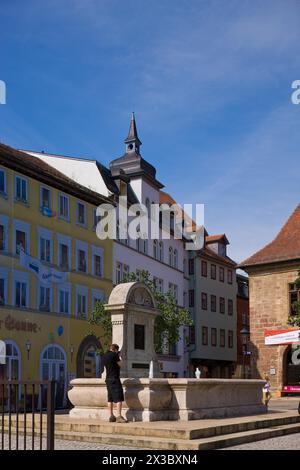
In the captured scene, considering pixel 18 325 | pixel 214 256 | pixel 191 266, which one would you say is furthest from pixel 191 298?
pixel 18 325

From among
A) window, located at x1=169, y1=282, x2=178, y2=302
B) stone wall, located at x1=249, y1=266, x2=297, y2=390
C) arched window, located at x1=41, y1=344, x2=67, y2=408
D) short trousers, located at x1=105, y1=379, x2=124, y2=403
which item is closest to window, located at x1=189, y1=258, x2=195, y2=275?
window, located at x1=169, y1=282, x2=178, y2=302

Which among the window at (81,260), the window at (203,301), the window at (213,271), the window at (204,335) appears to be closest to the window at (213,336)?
the window at (204,335)

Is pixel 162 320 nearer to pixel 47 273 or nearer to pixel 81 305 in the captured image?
pixel 47 273

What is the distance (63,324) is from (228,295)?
28.3 metres

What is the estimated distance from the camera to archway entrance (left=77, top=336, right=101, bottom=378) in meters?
37.7

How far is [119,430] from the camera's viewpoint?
13.2 m

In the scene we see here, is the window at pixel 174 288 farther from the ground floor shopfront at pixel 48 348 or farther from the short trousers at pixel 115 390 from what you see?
the short trousers at pixel 115 390

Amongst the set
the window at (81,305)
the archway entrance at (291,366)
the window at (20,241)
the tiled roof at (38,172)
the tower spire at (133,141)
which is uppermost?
the tower spire at (133,141)

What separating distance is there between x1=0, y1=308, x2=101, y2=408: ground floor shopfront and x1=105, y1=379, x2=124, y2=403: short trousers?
17.0 m

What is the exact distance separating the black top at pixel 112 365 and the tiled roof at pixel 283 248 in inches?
1052

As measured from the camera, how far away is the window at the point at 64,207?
37531mm

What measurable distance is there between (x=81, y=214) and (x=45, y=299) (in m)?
6.19
